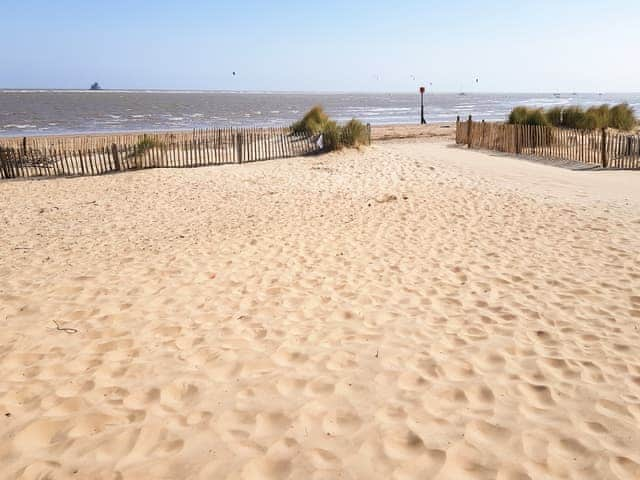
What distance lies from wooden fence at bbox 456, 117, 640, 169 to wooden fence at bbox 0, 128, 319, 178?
594 centimetres

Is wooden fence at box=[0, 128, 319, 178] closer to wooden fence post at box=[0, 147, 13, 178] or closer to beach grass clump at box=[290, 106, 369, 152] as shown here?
wooden fence post at box=[0, 147, 13, 178]

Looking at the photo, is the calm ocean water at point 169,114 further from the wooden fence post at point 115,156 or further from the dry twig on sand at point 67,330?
the dry twig on sand at point 67,330

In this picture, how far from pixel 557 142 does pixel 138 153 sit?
12111mm

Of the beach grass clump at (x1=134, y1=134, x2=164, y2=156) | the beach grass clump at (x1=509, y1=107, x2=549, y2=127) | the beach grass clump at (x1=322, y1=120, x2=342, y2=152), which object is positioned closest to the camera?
the beach grass clump at (x1=134, y1=134, x2=164, y2=156)

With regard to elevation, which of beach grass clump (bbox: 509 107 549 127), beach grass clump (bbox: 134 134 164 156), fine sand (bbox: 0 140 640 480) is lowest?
fine sand (bbox: 0 140 640 480)

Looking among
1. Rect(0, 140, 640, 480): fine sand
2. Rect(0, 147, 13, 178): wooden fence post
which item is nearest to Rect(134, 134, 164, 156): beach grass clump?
Rect(0, 147, 13, 178): wooden fence post

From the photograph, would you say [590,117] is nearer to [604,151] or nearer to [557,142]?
[557,142]

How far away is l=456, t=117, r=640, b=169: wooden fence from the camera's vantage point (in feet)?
39.0

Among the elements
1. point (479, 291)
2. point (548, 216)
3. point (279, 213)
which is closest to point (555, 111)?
point (548, 216)

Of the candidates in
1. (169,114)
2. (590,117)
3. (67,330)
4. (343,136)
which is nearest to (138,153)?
(343,136)

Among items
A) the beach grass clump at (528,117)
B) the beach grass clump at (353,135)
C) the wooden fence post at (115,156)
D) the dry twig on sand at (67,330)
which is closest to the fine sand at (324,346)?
the dry twig on sand at (67,330)

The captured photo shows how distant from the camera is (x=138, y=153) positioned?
12516mm

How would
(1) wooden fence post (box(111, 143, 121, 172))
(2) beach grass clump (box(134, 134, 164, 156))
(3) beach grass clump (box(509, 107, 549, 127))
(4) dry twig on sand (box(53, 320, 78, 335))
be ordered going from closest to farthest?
(4) dry twig on sand (box(53, 320, 78, 335)), (1) wooden fence post (box(111, 143, 121, 172)), (2) beach grass clump (box(134, 134, 164, 156)), (3) beach grass clump (box(509, 107, 549, 127))

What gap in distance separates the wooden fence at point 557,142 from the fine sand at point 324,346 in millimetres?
5396
